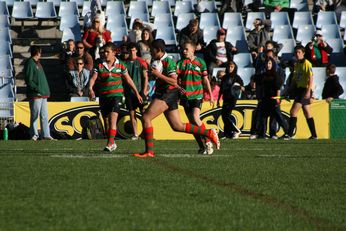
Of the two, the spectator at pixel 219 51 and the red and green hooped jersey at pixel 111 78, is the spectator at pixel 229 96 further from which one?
the red and green hooped jersey at pixel 111 78

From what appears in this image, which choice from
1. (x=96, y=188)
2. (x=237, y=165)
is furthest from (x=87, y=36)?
(x=96, y=188)

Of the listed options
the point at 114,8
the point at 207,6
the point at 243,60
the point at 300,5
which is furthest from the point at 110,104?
the point at 300,5

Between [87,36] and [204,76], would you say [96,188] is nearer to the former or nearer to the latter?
[204,76]

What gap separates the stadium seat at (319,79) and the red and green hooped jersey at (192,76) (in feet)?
32.9

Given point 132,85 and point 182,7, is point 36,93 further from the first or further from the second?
point 182,7

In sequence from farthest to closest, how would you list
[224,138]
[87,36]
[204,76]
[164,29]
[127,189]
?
[164,29] < [87,36] < [224,138] < [204,76] < [127,189]

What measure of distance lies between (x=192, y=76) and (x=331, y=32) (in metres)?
13.1

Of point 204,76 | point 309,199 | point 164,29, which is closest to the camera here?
point 309,199

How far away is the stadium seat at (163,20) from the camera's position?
26094 millimetres

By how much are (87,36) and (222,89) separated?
3931 millimetres

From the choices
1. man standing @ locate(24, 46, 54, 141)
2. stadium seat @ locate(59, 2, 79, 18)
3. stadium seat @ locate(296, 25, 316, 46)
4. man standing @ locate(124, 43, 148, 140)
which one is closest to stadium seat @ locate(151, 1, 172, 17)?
stadium seat @ locate(59, 2, 79, 18)

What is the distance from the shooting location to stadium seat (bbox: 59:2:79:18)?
85.7ft

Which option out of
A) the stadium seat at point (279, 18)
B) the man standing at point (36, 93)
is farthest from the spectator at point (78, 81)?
the stadium seat at point (279, 18)

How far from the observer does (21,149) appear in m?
15.7
